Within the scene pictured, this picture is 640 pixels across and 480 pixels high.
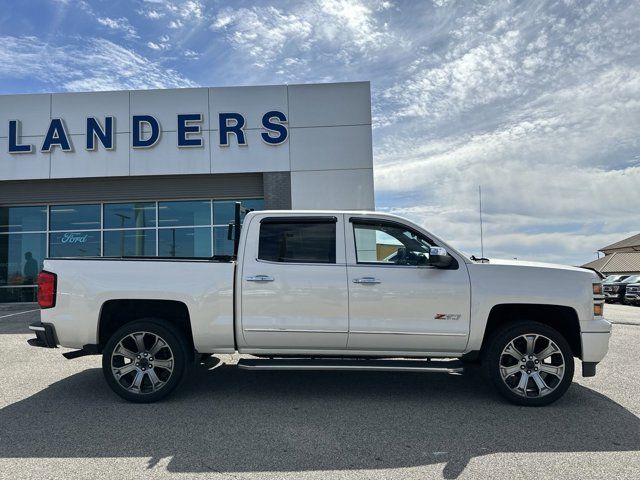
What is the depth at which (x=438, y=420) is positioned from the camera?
4.57 meters

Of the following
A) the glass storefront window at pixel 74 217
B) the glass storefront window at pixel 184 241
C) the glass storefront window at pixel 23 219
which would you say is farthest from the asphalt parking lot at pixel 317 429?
the glass storefront window at pixel 23 219

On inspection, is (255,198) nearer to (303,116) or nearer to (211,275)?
(303,116)

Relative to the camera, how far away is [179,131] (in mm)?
15758

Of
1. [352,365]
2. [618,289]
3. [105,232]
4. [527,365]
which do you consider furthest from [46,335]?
[618,289]

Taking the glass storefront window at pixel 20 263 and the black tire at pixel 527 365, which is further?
the glass storefront window at pixel 20 263

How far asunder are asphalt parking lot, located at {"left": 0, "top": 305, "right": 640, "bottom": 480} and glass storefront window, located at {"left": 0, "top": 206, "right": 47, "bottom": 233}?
42.9 feet

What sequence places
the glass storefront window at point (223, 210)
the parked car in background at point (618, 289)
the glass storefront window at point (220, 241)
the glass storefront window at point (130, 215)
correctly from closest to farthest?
the glass storefront window at point (220, 241) → the glass storefront window at point (223, 210) → the glass storefront window at point (130, 215) → the parked car in background at point (618, 289)

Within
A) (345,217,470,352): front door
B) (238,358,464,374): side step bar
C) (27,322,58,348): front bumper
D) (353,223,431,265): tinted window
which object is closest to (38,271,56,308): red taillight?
(27,322,58,348): front bumper

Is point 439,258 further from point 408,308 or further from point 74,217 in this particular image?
point 74,217

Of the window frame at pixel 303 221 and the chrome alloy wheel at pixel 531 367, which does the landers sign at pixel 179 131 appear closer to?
the window frame at pixel 303 221

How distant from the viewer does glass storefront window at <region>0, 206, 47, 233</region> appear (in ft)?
57.6

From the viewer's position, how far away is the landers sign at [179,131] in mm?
15727

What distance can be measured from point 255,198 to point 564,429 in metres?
13.3

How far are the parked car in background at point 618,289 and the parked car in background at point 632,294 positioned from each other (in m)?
0.26
